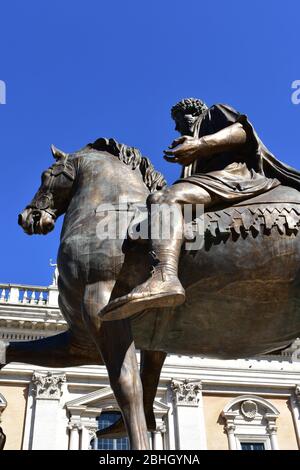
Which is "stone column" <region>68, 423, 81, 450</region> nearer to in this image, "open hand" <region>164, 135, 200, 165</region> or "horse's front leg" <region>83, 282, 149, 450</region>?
"horse's front leg" <region>83, 282, 149, 450</region>

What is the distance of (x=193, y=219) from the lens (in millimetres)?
3760

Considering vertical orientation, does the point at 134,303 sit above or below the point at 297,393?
below

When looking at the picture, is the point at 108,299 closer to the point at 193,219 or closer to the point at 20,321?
the point at 193,219

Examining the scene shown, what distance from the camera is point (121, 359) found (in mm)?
3459

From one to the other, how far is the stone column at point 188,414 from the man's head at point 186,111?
18.2 metres

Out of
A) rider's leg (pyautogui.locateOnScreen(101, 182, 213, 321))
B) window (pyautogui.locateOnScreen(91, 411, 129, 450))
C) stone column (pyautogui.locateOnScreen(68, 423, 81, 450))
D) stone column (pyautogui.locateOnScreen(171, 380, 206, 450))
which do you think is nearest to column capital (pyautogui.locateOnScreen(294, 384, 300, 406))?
→ stone column (pyautogui.locateOnScreen(171, 380, 206, 450))

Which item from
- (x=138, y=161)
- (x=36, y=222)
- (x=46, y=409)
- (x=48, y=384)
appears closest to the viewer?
(x=36, y=222)

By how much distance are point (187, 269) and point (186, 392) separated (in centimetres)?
1998

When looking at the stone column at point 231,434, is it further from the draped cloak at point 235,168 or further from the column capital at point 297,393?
the draped cloak at point 235,168

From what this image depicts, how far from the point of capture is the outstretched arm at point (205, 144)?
3.82 m

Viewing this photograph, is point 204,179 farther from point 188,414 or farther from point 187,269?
point 188,414

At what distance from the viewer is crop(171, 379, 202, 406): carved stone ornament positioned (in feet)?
74.3

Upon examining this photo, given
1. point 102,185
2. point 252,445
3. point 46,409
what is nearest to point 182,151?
point 102,185

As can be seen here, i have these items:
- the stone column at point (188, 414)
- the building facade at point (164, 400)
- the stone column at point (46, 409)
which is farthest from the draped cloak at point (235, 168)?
the stone column at point (188, 414)
